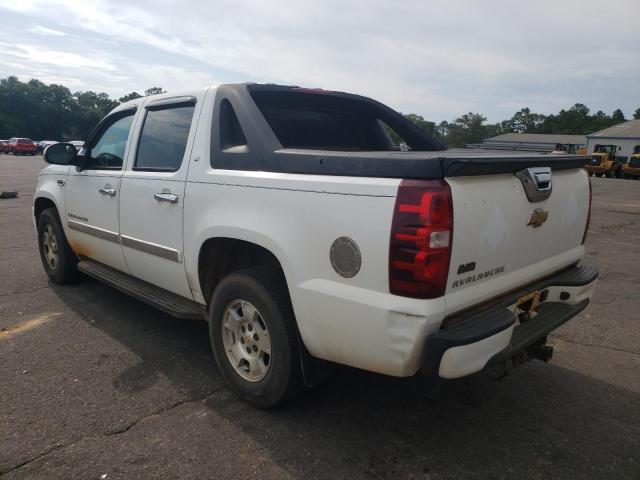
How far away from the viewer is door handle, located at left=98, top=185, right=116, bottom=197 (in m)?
3.93

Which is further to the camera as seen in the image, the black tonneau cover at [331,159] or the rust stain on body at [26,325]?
the rust stain on body at [26,325]

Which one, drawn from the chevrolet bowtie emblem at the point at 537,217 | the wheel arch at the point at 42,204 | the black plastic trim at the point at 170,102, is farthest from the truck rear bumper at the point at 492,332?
the wheel arch at the point at 42,204

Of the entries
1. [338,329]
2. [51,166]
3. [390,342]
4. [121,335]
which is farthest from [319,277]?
[51,166]

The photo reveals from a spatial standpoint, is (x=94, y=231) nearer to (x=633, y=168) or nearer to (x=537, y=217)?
(x=537, y=217)

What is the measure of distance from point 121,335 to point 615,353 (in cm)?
393

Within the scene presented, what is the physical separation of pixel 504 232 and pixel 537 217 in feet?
1.12

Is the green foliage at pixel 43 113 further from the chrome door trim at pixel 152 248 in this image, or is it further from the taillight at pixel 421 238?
the taillight at pixel 421 238

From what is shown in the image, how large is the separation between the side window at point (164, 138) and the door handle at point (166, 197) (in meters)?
0.19

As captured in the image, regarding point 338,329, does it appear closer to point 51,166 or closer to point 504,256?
point 504,256

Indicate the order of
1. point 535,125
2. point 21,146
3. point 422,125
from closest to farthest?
point 422,125, point 21,146, point 535,125

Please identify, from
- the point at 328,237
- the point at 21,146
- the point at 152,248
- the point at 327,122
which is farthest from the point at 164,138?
the point at 21,146

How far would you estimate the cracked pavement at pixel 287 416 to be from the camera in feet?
7.88

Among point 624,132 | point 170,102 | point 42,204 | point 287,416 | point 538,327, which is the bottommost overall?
point 287,416

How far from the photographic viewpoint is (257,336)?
9.37ft
